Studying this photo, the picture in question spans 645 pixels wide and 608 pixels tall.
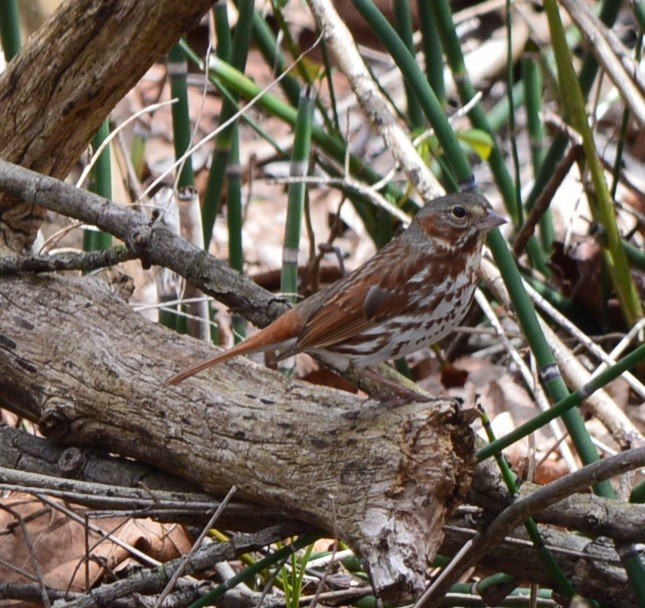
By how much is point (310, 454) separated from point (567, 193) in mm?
3581

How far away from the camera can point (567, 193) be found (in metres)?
5.71

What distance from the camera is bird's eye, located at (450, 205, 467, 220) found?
308 cm

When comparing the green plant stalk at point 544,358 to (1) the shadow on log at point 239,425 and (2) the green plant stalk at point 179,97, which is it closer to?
(1) the shadow on log at point 239,425

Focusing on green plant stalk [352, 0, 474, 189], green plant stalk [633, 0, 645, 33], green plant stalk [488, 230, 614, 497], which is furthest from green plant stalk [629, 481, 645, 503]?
green plant stalk [633, 0, 645, 33]

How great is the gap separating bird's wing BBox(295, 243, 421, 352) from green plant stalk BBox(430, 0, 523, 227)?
41.1 inches

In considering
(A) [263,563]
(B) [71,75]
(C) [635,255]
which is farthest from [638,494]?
(B) [71,75]

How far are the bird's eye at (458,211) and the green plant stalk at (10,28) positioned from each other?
1350 mm

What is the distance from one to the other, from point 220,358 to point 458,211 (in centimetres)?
81

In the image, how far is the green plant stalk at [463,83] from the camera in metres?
3.74

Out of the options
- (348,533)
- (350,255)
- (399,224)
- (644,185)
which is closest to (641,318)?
(399,224)

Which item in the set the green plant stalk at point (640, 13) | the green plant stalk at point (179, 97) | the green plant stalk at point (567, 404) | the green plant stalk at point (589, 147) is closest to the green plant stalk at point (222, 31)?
the green plant stalk at point (179, 97)

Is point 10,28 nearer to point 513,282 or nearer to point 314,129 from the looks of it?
point 314,129

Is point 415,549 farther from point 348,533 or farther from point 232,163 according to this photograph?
point 232,163

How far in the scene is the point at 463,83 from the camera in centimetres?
390
